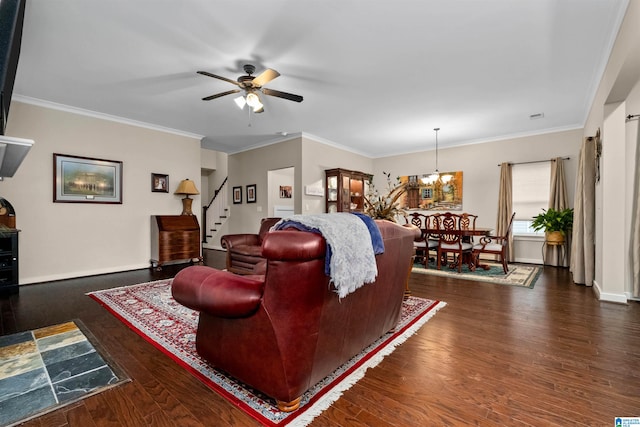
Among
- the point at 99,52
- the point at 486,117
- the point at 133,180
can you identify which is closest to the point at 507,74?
the point at 486,117

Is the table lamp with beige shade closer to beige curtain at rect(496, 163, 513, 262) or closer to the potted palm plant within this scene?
beige curtain at rect(496, 163, 513, 262)

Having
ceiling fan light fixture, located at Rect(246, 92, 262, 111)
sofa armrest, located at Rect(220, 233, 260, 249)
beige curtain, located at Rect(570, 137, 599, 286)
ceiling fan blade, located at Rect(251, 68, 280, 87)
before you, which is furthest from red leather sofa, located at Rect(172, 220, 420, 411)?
beige curtain, located at Rect(570, 137, 599, 286)

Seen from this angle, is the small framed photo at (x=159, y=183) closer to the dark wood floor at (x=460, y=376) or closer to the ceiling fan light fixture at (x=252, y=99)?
the dark wood floor at (x=460, y=376)

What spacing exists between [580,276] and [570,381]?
10.3 ft

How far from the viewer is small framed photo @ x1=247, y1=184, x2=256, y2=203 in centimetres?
688

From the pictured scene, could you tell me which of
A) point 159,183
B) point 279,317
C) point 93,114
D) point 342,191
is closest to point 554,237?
point 342,191

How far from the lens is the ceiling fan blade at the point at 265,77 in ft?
9.40

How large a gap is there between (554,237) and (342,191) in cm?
407

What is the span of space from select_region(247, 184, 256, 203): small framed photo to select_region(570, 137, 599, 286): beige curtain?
5.98 m

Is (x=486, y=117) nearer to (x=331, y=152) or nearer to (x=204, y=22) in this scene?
(x=331, y=152)

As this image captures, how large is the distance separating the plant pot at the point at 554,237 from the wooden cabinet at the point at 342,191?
3738 millimetres

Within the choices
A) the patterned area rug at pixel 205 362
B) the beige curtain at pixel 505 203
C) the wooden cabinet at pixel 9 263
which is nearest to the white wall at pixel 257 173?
the patterned area rug at pixel 205 362

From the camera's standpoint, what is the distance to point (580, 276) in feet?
13.1

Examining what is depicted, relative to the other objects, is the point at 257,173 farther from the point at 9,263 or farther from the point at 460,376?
the point at 460,376
